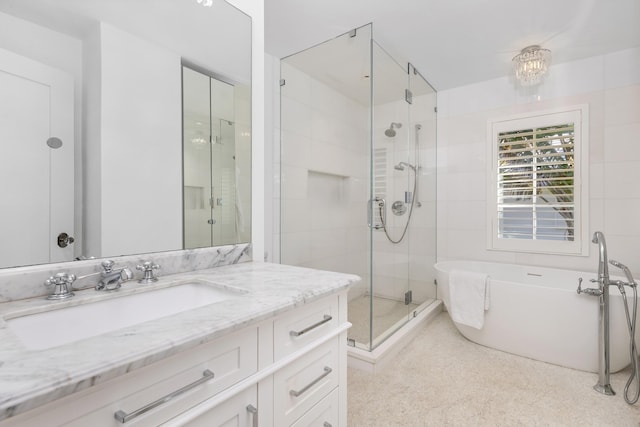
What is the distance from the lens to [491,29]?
2201mm

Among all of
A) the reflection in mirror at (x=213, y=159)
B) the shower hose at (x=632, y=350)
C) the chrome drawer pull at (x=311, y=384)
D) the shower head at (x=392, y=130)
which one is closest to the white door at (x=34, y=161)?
the reflection in mirror at (x=213, y=159)

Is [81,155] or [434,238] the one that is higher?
[81,155]

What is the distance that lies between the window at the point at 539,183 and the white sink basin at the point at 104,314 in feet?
9.33

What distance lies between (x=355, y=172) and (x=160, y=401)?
2071 millimetres

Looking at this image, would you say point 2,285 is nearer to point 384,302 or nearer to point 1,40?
point 1,40

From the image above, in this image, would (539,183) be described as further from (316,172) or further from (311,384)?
(311,384)

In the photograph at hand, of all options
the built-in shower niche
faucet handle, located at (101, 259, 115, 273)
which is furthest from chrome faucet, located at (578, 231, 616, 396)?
faucet handle, located at (101, 259, 115, 273)

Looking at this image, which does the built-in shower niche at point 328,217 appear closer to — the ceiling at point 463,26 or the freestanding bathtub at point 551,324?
the freestanding bathtub at point 551,324

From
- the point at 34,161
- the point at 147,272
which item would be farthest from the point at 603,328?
the point at 34,161

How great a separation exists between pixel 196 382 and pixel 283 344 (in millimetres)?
282

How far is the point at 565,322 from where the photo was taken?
2094mm

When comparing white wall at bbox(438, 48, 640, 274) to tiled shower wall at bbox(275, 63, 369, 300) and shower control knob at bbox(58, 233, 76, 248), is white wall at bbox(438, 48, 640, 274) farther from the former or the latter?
shower control knob at bbox(58, 233, 76, 248)

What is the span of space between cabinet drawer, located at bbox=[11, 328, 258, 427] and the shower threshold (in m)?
1.48

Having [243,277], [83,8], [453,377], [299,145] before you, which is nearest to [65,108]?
[83,8]
